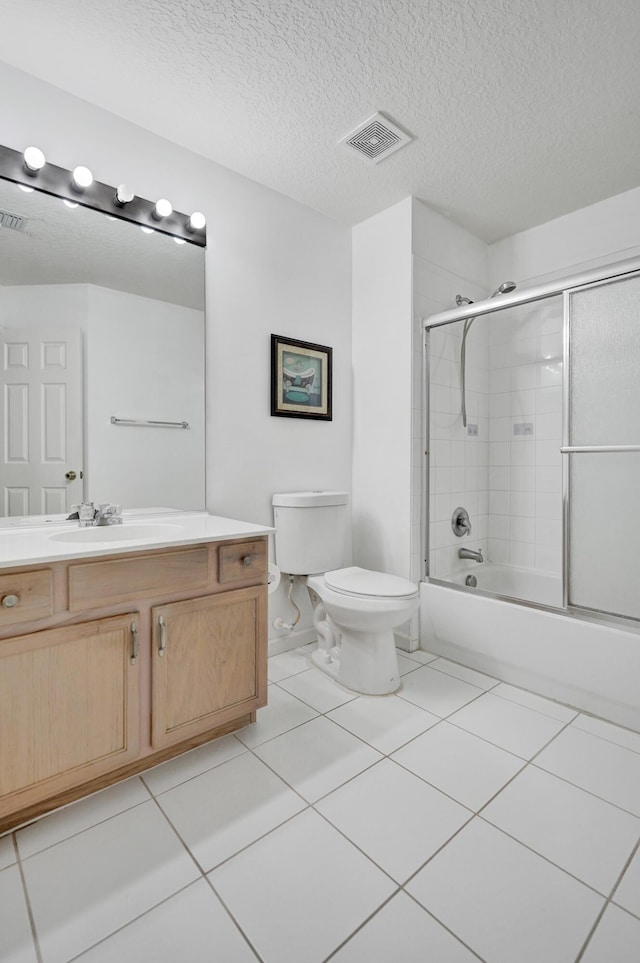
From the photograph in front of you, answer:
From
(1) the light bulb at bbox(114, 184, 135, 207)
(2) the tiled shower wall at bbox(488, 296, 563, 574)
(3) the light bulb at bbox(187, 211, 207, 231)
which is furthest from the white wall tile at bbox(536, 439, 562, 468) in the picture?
(1) the light bulb at bbox(114, 184, 135, 207)

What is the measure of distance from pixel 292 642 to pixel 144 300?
5.71 feet

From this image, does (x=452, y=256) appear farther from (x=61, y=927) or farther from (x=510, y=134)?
(x=61, y=927)

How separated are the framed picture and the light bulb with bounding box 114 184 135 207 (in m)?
0.80

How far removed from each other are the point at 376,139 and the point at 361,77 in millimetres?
316

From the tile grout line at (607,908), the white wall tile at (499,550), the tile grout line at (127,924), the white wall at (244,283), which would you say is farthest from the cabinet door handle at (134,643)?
the white wall tile at (499,550)

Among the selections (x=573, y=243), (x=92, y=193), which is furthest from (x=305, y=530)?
(x=573, y=243)

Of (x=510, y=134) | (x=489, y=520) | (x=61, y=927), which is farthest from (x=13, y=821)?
(x=510, y=134)

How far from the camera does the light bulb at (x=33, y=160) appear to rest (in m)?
1.58

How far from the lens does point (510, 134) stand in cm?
190

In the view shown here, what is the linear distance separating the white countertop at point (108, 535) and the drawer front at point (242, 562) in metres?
0.05

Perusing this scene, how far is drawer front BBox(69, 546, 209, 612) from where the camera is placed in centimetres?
128

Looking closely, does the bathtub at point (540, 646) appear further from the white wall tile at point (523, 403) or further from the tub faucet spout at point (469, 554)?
the white wall tile at point (523, 403)

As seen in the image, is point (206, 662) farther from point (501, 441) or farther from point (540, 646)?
point (501, 441)

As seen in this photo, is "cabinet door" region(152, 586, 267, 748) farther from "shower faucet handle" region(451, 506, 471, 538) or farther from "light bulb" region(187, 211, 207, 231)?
"light bulb" region(187, 211, 207, 231)
